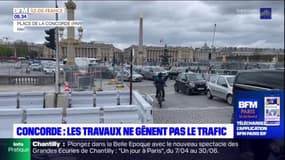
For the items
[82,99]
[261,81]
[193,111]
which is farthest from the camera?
[193,111]

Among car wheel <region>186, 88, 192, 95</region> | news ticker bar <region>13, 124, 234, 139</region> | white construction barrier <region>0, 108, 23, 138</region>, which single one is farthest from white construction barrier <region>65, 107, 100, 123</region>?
car wheel <region>186, 88, 192, 95</region>

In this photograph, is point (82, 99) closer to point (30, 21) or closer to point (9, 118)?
point (9, 118)

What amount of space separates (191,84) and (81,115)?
497 inches

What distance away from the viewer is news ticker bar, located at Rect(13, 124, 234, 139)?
2973mm

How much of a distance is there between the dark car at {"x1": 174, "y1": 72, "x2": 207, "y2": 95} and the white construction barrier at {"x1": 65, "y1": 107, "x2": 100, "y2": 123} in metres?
12.3

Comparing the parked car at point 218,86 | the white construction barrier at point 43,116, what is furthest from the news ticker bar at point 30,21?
the parked car at point 218,86

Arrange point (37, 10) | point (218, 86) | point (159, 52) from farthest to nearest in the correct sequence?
point (218, 86), point (159, 52), point (37, 10)

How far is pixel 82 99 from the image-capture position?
666 centimetres

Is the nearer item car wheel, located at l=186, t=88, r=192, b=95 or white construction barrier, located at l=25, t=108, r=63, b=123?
white construction barrier, located at l=25, t=108, r=63, b=123

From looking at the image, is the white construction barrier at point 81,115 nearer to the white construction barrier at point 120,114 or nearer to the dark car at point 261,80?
the white construction barrier at point 120,114

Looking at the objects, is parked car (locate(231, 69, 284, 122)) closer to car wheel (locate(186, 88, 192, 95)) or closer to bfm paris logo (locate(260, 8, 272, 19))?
bfm paris logo (locate(260, 8, 272, 19))

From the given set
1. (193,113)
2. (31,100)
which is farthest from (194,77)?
(31,100)

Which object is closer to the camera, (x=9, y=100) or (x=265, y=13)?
(x=265, y=13)

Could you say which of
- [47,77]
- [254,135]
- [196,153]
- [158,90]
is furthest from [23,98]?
[47,77]
